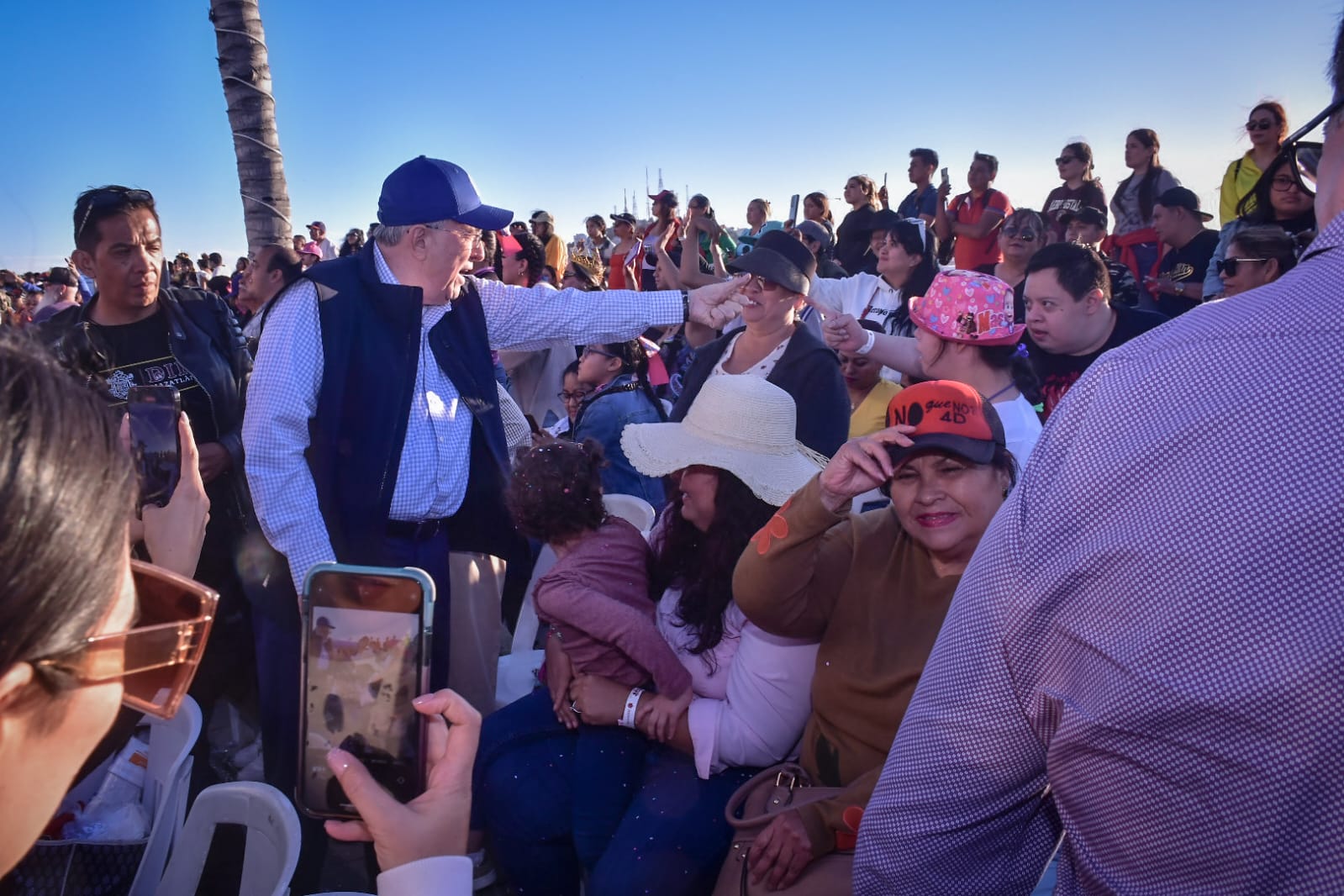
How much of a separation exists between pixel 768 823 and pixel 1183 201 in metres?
6.04

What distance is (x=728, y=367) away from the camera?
13.9 ft

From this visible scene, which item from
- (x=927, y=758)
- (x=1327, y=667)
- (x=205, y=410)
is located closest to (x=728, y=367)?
(x=205, y=410)

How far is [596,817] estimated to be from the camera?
99.4 inches

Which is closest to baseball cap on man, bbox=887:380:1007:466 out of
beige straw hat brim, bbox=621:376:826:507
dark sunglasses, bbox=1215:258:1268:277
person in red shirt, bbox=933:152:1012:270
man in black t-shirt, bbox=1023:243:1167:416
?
beige straw hat brim, bbox=621:376:826:507

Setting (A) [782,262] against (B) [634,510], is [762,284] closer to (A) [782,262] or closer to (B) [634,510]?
(A) [782,262]

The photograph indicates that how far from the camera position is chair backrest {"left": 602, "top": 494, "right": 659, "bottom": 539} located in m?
3.74

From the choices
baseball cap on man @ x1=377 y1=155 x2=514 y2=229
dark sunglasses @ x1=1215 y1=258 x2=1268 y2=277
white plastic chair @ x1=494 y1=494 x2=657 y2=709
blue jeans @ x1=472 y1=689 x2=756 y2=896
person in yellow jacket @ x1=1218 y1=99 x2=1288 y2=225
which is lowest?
blue jeans @ x1=472 y1=689 x2=756 y2=896

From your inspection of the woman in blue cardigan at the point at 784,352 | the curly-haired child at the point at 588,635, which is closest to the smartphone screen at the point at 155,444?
the curly-haired child at the point at 588,635

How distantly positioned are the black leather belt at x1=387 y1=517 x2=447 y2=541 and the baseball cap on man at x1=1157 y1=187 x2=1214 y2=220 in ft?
19.5

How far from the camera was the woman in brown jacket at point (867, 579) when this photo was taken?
80.9 inches

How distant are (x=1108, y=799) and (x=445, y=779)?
0.94m

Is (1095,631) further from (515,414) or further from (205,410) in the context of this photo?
(205,410)

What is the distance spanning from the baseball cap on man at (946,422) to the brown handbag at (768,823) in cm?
87

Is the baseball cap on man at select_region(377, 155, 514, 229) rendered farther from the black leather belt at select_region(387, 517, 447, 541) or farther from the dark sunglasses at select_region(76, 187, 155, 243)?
the dark sunglasses at select_region(76, 187, 155, 243)
